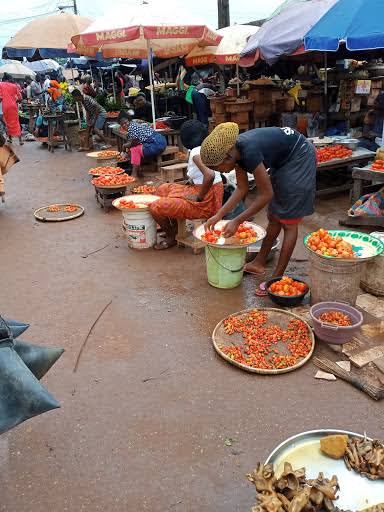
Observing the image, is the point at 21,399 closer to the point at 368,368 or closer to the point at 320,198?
the point at 368,368

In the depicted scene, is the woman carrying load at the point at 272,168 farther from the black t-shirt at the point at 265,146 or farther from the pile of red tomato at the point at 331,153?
the pile of red tomato at the point at 331,153

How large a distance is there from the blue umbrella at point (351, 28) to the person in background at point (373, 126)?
7.21 feet

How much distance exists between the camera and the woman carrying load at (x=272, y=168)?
353 cm

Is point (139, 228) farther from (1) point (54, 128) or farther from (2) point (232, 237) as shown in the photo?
(1) point (54, 128)

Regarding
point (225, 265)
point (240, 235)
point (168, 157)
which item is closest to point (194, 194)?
point (240, 235)

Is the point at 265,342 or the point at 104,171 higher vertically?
the point at 104,171

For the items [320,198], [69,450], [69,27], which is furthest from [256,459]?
[69,27]

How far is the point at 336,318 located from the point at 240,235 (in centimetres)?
127

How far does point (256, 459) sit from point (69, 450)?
1111 millimetres

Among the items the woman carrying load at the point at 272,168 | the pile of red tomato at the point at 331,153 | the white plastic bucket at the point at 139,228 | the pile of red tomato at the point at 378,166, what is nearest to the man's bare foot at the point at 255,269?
the woman carrying load at the point at 272,168

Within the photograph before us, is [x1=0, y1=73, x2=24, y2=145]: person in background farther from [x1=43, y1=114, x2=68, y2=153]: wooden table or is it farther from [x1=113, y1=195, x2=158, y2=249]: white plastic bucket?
[x1=113, y1=195, x2=158, y2=249]: white plastic bucket

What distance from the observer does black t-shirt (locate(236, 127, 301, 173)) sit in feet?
→ 11.7

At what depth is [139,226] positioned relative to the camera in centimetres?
541

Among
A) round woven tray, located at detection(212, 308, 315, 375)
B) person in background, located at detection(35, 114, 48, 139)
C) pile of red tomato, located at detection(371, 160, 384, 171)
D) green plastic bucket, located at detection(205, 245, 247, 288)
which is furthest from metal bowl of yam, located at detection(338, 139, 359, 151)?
person in background, located at detection(35, 114, 48, 139)
